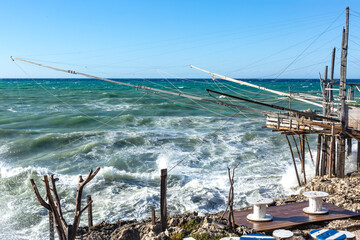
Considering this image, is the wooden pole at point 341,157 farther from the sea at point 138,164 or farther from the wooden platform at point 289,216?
the wooden platform at point 289,216

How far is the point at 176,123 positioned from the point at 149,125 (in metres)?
3.34

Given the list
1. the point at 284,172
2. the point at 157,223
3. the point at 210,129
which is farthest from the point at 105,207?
the point at 210,129

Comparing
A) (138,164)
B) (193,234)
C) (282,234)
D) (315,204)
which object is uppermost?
(315,204)

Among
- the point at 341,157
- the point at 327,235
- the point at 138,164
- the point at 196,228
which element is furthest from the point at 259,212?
the point at 138,164

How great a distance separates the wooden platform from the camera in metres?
13.4

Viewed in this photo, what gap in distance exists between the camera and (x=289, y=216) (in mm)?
14195

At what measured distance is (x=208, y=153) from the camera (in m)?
30.1

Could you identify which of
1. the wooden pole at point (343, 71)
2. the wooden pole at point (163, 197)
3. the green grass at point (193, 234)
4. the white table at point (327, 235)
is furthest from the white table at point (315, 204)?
Answer: the wooden pole at point (343, 71)

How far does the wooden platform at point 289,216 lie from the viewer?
43.8 feet

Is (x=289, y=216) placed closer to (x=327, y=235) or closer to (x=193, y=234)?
(x=327, y=235)

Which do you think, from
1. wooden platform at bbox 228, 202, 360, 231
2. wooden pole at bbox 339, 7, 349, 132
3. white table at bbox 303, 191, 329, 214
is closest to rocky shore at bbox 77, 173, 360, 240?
wooden platform at bbox 228, 202, 360, 231

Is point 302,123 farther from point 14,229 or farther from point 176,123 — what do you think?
point 176,123

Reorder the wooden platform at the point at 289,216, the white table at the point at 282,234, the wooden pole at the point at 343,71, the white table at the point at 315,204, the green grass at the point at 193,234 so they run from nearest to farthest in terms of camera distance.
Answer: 1. the white table at the point at 282,234
2. the green grass at the point at 193,234
3. the wooden platform at the point at 289,216
4. the white table at the point at 315,204
5. the wooden pole at the point at 343,71

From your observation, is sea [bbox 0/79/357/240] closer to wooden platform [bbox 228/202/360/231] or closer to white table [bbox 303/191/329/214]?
wooden platform [bbox 228/202/360/231]
